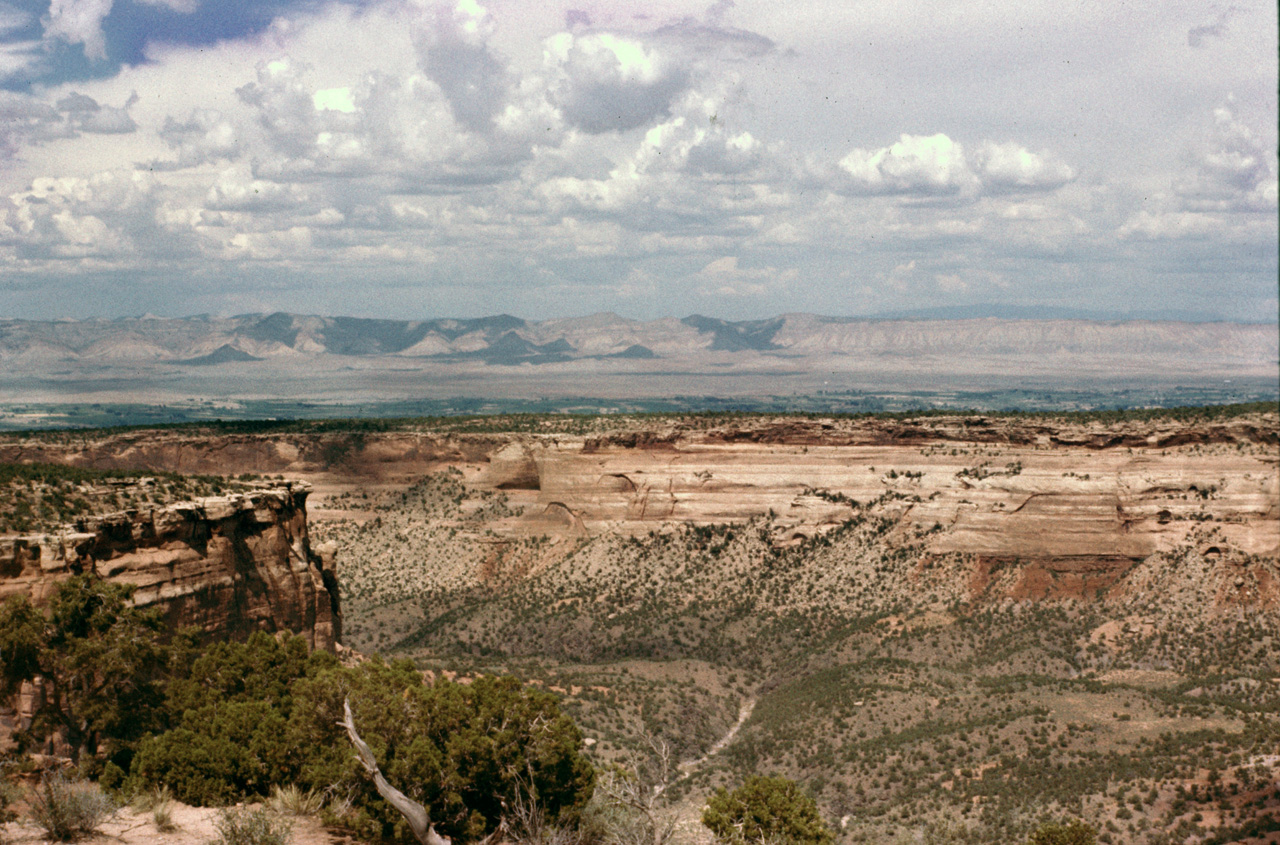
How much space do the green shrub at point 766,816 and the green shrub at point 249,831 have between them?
10347mm

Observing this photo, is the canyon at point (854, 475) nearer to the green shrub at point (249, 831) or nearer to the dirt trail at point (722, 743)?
the dirt trail at point (722, 743)

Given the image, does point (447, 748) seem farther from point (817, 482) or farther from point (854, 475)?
point (854, 475)

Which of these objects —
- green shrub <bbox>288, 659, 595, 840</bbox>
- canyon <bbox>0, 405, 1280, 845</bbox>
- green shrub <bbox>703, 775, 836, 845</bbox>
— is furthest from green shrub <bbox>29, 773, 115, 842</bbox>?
green shrub <bbox>703, 775, 836, 845</bbox>

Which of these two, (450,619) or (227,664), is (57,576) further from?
(450,619)

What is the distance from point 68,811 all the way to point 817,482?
46384 millimetres

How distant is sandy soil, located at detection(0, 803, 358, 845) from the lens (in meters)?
18.5

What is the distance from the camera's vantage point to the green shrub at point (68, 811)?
18172 mm

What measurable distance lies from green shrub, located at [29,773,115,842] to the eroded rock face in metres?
7.52

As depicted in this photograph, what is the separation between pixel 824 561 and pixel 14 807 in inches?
1654

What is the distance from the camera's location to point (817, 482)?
60031mm

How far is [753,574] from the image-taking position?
56438 mm

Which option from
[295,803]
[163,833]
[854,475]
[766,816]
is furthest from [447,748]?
[854,475]

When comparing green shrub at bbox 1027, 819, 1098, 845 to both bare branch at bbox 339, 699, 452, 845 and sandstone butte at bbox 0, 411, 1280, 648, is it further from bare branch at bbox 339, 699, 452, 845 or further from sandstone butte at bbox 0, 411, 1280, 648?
sandstone butte at bbox 0, 411, 1280, 648

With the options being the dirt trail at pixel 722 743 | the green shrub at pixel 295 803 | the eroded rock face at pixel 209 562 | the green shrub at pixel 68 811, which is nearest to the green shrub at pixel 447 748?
the green shrub at pixel 295 803
